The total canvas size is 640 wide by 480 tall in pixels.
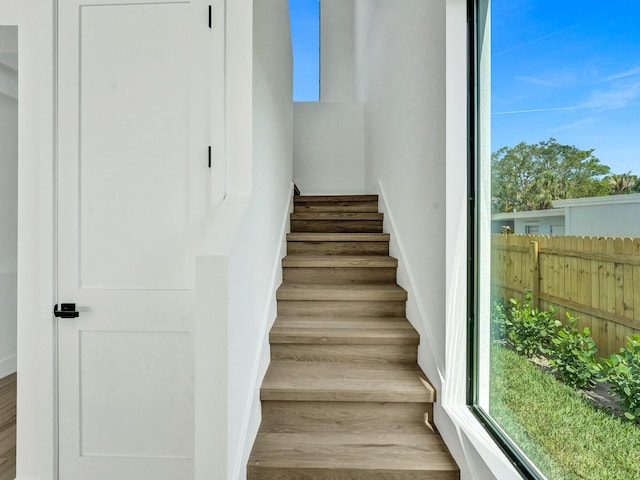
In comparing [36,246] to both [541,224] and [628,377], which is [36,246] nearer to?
[541,224]

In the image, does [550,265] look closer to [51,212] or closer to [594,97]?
[594,97]

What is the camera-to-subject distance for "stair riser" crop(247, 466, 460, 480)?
139 centimetres

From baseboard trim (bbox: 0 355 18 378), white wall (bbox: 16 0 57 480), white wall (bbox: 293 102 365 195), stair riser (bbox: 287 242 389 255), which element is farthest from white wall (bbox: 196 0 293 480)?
baseboard trim (bbox: 0 355 18 378)

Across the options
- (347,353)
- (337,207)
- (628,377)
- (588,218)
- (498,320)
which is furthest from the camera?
(337,207)

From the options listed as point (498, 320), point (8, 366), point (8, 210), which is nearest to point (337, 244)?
point (498, 320)

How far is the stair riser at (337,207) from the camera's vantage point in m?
3.46

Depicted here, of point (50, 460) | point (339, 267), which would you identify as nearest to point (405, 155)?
point (339, 267)

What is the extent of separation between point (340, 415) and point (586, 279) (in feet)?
4.00

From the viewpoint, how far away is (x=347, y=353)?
1.98 metres

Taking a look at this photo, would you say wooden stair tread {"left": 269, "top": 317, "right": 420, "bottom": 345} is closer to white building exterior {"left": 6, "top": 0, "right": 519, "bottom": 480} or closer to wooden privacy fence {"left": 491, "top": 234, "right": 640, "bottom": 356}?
white building exterior {"left": 6, "top": 0, "right": 519, "bottom": 480}

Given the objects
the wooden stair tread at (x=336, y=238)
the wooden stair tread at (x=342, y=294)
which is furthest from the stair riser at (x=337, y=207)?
the wooden stair tread at (x=342, y=294)

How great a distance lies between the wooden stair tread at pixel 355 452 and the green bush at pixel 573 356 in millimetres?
681

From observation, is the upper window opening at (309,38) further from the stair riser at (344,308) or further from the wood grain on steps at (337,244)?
the stair riser at (344,308)

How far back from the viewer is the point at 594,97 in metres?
0.92
